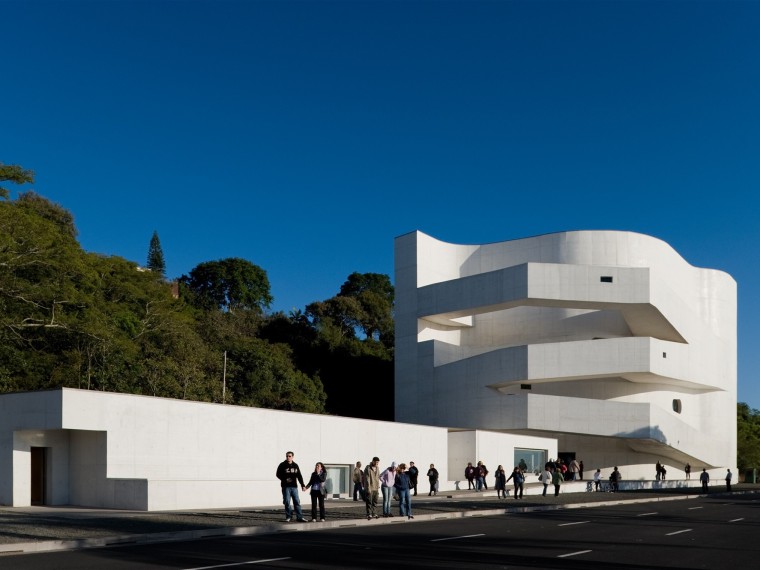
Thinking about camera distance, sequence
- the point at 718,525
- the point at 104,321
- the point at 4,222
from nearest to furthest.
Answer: the point at 718,525 < the point at 4,222 < the point at 104,321

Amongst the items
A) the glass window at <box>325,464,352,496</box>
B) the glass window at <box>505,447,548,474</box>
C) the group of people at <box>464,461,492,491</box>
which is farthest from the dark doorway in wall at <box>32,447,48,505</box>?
the glass window at <box>505,447,548,474</box>

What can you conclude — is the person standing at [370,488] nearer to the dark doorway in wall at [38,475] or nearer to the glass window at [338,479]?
the dark doorway in wall at [38,475]

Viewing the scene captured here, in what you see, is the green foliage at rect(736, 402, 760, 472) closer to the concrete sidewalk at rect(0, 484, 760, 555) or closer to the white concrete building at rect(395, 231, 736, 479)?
the white concrete building at rect(395, 231, 736, 479)

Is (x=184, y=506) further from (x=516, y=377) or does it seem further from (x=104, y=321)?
(x=516, y=377)

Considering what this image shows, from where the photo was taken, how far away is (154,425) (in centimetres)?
2938

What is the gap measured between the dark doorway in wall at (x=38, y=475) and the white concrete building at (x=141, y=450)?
0.03 meters

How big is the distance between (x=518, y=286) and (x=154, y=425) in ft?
104

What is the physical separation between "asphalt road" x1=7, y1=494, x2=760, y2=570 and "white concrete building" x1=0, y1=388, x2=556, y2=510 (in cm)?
722

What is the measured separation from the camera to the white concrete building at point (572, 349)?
5575cm

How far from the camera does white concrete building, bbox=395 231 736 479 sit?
183 ft

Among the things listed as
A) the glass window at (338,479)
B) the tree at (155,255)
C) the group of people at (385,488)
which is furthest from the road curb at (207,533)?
the tree at (155,255)

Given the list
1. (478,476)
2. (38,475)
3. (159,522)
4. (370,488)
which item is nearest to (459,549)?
(370,488)

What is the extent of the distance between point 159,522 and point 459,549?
8.46 m

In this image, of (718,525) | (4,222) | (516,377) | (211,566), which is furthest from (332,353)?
(211,566)
